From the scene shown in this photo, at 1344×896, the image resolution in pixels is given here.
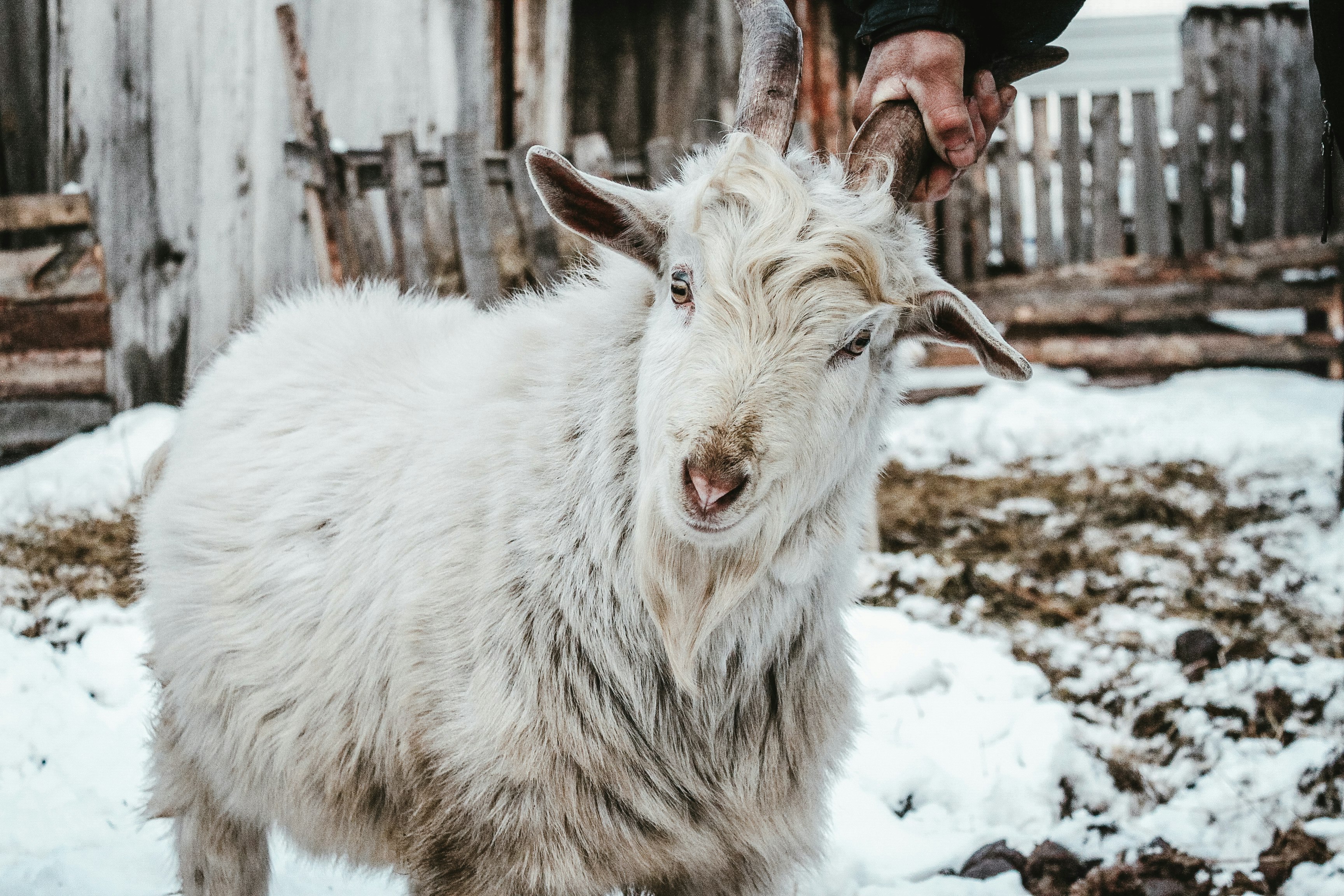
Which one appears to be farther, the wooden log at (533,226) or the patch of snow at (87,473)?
the wooden log at (533,226)

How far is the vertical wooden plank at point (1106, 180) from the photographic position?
9.55 m

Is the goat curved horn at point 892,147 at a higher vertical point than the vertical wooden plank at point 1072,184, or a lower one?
lower

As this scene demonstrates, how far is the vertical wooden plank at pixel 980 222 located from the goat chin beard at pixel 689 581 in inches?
321

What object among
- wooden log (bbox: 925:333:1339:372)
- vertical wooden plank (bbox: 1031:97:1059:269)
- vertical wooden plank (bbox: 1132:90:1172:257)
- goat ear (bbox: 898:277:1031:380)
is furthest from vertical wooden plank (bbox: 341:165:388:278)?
vertical wooden plank (bbox: 1132:90:1172:257)

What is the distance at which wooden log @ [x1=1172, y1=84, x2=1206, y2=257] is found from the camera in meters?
9.65

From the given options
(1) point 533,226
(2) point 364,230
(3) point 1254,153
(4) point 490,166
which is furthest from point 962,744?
(3) point 1254,153

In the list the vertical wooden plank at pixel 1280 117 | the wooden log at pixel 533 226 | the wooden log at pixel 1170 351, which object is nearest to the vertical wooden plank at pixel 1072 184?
the wooden log at pixel 1170 351

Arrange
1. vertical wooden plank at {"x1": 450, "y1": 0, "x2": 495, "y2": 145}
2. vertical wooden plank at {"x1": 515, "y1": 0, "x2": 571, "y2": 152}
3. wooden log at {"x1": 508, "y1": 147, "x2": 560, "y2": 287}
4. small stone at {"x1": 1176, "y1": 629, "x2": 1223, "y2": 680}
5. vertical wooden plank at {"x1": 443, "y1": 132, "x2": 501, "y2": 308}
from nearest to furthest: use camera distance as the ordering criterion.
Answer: small stone at {"x1": 1176, "y1": 629, "x2": 1223, "y2": 680} → vertical wooden plank at {"x1": 443, "y1": 132, "x2": 501, "y2": 308} → wooden log at {"x1": 508, "y1": 147, "x2": 560, "y2": 287} → vertical wooden plank at {"x1": 450, "y1": 0, "x2": 495, "y2": 145} → vertical wooden plank at {"x1": 515, "y1": 0, "x2": 571, "y2": 152}

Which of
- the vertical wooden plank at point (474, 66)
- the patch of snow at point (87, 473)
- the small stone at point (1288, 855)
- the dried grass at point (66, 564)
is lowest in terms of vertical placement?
the small stone at point (1288, 855)

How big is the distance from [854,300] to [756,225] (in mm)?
258

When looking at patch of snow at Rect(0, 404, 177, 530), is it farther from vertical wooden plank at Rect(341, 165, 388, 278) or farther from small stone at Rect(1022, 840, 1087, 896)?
small stone at Rect(1022, 840, 1087, 896)

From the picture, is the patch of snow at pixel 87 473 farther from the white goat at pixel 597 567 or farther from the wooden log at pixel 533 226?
the white goat at pixel 597 567

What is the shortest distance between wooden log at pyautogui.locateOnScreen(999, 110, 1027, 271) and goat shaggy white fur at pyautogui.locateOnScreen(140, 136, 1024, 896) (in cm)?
776

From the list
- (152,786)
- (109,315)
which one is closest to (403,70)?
(109,315)
